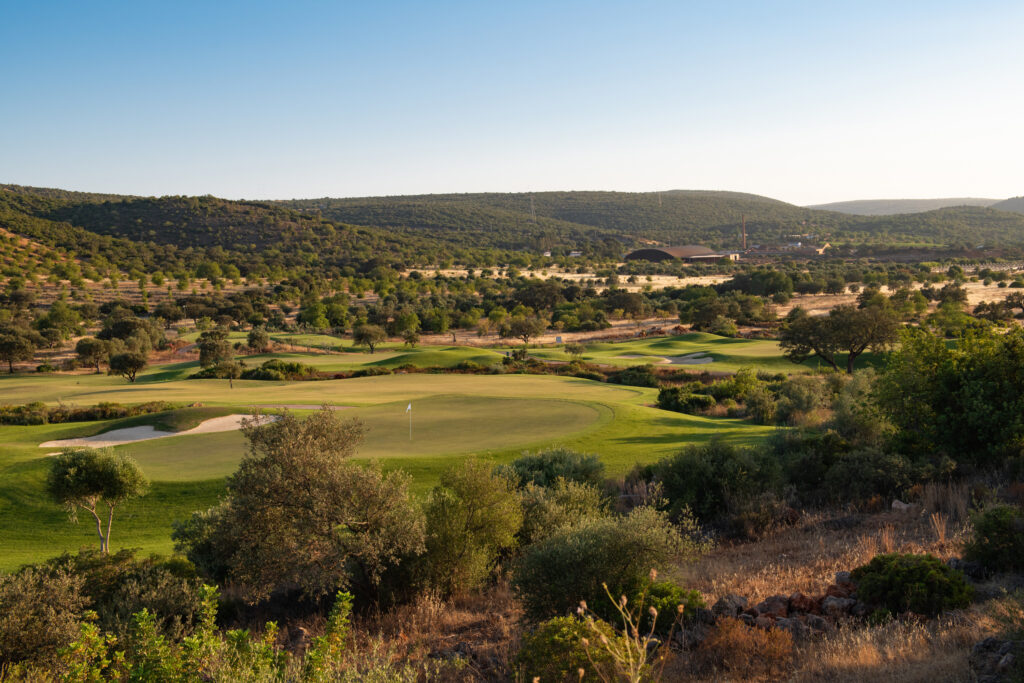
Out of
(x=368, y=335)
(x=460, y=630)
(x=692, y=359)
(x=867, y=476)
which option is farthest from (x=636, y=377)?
(x=460, y=630)

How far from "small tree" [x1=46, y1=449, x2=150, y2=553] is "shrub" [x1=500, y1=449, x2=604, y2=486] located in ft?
26.3

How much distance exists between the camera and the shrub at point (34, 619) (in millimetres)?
8219

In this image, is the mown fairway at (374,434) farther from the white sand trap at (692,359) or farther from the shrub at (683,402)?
the white sand trap at (692,359)

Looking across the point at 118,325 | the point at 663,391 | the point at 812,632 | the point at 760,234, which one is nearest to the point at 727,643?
the point at 812,632

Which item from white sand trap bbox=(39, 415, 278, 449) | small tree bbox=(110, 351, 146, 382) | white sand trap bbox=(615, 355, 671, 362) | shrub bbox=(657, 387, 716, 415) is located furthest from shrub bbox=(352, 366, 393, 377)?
shrub bbox=(657, 387, 716, 415)

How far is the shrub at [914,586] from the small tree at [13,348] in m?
53.3

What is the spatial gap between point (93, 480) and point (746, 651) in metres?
12.8

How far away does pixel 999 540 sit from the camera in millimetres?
8531

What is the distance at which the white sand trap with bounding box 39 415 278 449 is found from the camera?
2167 centimetres

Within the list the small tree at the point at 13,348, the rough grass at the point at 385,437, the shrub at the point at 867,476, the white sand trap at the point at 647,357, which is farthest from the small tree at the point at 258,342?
the shrub at the point at 867,476

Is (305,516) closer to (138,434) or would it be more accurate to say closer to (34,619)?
(34,619)

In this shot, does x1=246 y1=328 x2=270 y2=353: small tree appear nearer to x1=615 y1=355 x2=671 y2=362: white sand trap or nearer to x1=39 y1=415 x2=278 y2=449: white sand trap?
x1=615 y1=355 x2=671 y2=362: white sand trap

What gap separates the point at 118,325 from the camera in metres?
53.1

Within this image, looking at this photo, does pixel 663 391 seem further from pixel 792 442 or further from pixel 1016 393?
pixel 1016 393
